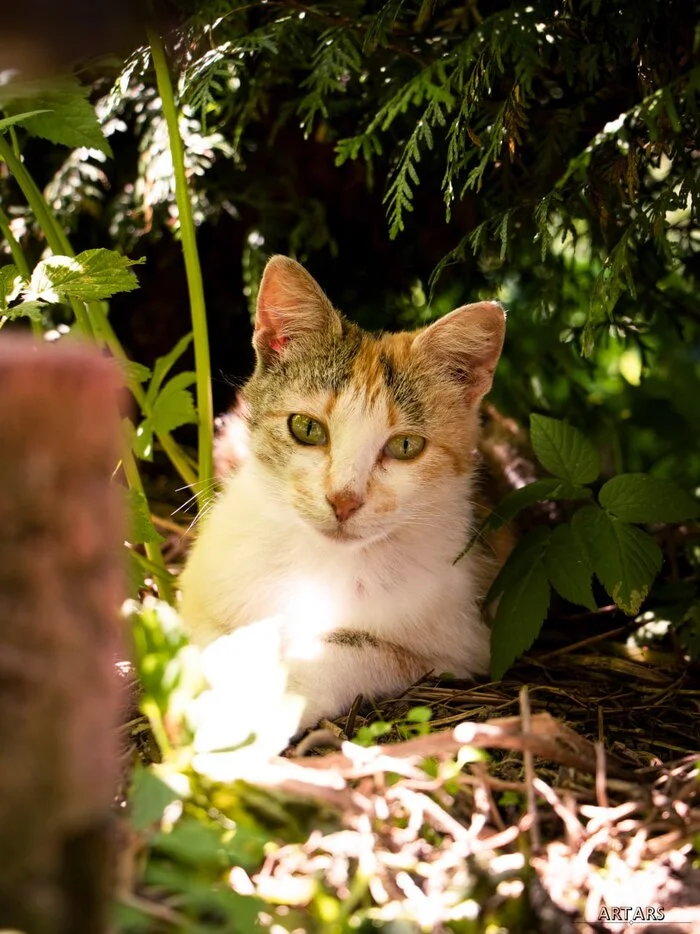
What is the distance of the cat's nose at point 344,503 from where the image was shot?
6.57 ft

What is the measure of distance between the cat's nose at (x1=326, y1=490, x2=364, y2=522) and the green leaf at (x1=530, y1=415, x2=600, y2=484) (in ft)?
1.79

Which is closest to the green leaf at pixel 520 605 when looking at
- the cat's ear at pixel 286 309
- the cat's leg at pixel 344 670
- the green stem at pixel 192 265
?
the cat's leg at pixel 344 670

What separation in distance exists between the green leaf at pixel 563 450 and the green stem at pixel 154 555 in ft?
3.38

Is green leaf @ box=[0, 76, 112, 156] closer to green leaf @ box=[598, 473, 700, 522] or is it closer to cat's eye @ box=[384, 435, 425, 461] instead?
cat's eye @ box=[384, 435, 425, 461]

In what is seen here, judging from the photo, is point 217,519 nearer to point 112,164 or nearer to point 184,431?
point 184,431

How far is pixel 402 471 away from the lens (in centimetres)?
214

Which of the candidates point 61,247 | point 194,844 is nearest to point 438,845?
point 194,844

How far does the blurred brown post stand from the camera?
3.18ft

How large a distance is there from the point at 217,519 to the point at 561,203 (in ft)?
3.85

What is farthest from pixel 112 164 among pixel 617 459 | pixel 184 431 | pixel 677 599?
pixel 677 599

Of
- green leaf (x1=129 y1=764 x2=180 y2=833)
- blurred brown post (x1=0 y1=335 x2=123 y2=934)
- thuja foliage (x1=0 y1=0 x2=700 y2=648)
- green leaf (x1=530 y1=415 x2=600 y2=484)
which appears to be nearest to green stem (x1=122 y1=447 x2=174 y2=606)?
thuja foliage (x1=0 y1=0 x2=700 y2=648)

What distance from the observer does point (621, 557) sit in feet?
6.96

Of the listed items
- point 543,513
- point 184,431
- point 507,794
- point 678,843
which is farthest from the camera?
point 184,431

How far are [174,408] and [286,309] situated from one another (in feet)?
1.35
